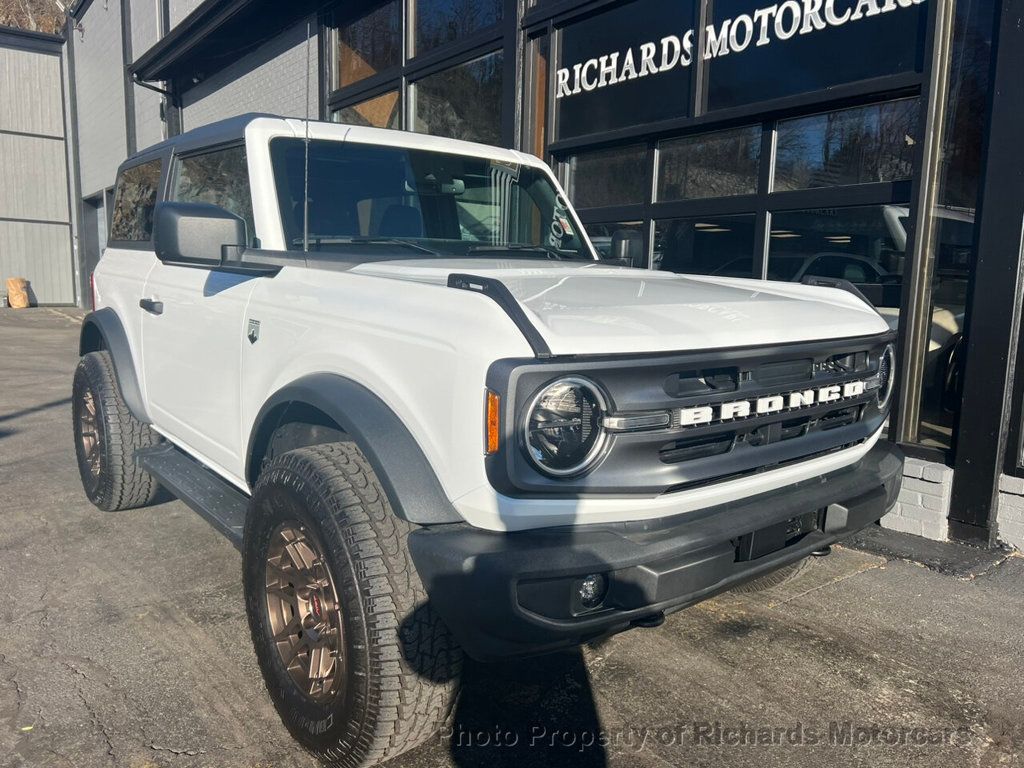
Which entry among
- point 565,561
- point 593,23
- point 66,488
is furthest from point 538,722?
point 593,23

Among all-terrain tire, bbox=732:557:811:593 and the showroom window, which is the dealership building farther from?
all-terrain tire, bbox=732:557:811:593

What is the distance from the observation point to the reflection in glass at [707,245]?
5.43 m

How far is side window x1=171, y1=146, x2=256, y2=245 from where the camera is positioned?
3.24m

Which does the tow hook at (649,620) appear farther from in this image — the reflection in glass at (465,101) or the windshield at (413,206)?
the reflection in glass at (465,101)

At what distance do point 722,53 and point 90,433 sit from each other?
4.63 metres

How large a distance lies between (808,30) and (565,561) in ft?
14.4

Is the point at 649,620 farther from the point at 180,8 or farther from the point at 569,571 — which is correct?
the point at 180,8

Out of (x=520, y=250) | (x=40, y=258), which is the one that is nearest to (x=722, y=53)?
→ (x=520, y=250)

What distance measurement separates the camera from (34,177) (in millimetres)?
21281

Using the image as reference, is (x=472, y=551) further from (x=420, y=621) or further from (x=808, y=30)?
(x=808, y=30)

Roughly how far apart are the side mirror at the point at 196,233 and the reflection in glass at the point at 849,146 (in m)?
3.60

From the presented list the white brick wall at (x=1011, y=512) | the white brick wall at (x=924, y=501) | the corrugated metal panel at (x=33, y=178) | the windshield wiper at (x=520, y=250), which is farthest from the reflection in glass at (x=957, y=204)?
the corrugated metal panel at (x=33, y=178)

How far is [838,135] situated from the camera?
4902 mm

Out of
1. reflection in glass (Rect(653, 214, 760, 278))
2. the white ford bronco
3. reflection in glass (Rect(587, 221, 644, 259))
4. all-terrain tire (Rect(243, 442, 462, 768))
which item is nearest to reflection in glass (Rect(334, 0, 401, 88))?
reflection in glass (Rect(587, 221, 644, 259))
